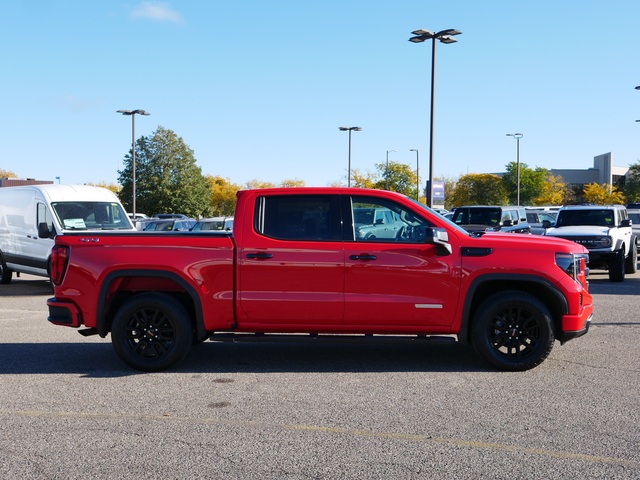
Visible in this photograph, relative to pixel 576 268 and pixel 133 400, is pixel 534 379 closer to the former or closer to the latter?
pixel 576 268

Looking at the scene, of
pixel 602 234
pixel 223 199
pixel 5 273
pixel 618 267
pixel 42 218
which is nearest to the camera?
pixel 42 218

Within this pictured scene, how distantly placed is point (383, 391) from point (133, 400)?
214 cm

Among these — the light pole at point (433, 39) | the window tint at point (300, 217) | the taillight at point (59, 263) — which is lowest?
the taillight at point (59, 263)

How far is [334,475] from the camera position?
4.43m

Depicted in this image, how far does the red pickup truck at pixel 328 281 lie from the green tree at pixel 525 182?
7568 cm

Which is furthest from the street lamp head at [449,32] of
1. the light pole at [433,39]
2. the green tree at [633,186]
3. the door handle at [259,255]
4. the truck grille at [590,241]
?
the green tree at [633,186]

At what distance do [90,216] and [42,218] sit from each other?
99 cm

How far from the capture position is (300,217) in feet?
24.3

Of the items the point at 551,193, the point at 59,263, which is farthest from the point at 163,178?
the point at 59,263

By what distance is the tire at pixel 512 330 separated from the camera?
282 inches

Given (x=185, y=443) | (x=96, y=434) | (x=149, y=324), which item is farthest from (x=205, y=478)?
(x=149, y=324)

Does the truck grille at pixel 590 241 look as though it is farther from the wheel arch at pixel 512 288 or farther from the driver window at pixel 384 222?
the driver window at pixel 384 222

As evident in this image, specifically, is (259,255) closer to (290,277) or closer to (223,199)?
(290,277)

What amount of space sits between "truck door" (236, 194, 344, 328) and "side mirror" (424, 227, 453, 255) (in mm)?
835
